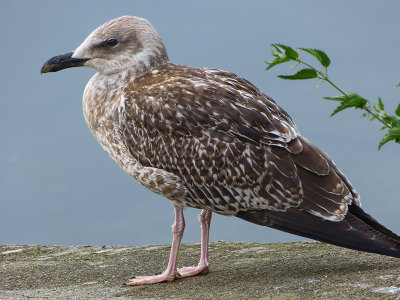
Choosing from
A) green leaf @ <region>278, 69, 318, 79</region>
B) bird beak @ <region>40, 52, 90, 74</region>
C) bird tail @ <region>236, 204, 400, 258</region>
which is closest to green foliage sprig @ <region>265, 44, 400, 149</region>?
green leaf @ <region>278, 69, 318, 79</region>

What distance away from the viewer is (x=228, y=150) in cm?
700

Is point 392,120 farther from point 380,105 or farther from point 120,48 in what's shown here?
point 120,48

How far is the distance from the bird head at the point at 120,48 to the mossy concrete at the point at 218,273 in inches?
113

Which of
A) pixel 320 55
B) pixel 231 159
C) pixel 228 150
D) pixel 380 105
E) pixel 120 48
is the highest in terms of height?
pixel 120 48

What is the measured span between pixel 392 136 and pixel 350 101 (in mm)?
379

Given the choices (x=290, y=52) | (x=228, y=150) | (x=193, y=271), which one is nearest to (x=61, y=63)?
(x=228, y=150)

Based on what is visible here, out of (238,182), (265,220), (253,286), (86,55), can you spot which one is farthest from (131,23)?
(253,286)

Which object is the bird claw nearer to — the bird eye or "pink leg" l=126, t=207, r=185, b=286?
"pink leg" l=126, t=207, r=185, b=286

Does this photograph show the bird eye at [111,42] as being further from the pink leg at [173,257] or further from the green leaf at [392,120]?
the green leaf at [392,120]

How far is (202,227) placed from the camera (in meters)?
8.33

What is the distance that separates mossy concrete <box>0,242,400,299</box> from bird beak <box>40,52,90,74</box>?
9.68 feet

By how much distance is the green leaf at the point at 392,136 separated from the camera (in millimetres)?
4277

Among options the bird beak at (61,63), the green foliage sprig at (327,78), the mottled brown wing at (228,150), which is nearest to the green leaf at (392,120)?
the green foliage sprig at (327,78)

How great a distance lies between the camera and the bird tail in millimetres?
6629
